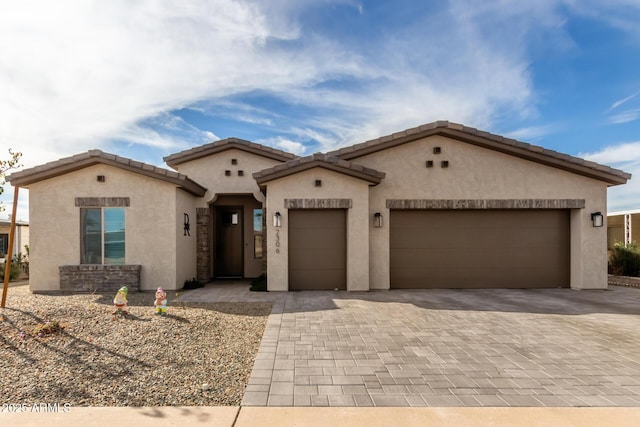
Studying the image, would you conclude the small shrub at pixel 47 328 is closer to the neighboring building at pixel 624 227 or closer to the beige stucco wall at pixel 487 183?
the beige stucco wall at pixel 487 183

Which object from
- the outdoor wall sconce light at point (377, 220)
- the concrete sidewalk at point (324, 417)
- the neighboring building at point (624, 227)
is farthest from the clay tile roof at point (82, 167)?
the neighboring building at point (624, 227)

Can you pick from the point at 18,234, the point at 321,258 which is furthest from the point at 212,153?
the point at 18,234

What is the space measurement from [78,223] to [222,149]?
5092 mm

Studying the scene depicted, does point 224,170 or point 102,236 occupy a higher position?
point 224,170

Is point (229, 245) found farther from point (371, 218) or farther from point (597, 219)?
point (597, 219)

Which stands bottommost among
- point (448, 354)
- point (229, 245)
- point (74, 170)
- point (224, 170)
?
point (448, 354)

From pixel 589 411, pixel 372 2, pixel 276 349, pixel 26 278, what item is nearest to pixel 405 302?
pixel 276 349

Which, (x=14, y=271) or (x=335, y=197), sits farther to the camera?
(x=14, y=271)

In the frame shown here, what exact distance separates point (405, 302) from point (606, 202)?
7778mm

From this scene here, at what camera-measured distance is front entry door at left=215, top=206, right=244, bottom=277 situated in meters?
13.0

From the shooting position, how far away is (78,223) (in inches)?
371

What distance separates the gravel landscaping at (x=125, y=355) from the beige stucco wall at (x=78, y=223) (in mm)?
2639

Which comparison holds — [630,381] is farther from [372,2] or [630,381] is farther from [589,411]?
[372,2]

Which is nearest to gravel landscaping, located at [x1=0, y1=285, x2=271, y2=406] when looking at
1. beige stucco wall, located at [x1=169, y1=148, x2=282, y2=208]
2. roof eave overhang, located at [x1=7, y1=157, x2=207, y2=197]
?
roof eave overhang, located at [x1=7, y1=157, x2=207, y2=197]
